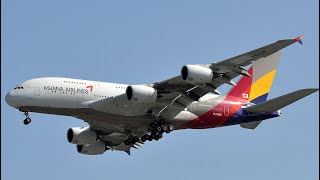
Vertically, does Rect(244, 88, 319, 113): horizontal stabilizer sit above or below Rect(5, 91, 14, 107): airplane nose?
below

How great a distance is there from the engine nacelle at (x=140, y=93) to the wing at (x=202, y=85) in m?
0.77

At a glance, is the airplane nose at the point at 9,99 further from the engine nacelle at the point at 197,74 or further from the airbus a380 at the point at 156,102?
the engine nacelle at the point at 197,74

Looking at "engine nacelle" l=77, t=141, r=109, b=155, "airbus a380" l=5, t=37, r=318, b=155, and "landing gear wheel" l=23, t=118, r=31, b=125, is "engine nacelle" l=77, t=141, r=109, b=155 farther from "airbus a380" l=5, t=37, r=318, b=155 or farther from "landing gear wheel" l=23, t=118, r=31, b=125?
"landing gear wheel" l=23, t=118, r=31, b=125

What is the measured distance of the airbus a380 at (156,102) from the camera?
5231 centimetres

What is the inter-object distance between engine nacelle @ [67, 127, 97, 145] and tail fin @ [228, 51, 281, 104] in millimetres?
11237

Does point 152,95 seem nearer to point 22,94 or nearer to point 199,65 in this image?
point 199,65

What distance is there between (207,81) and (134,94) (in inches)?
202

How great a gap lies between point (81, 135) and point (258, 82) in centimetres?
1475

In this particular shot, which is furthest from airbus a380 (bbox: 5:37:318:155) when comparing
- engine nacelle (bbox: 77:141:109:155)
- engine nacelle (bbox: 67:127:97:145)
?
Answer: engine nacelle (bbox: 77:141:109:155)

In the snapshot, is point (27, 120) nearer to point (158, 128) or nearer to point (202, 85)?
point (158, 128)

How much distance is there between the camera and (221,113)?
58.9 m

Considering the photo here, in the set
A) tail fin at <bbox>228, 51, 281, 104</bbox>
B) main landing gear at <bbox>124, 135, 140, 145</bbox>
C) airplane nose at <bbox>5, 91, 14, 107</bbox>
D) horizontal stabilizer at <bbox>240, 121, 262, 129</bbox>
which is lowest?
main landing gear at <bbox>124, 135, 140, 145</bbox>

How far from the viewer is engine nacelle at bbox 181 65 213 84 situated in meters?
51.5

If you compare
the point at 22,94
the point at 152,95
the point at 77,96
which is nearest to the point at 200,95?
the point at 152,95
